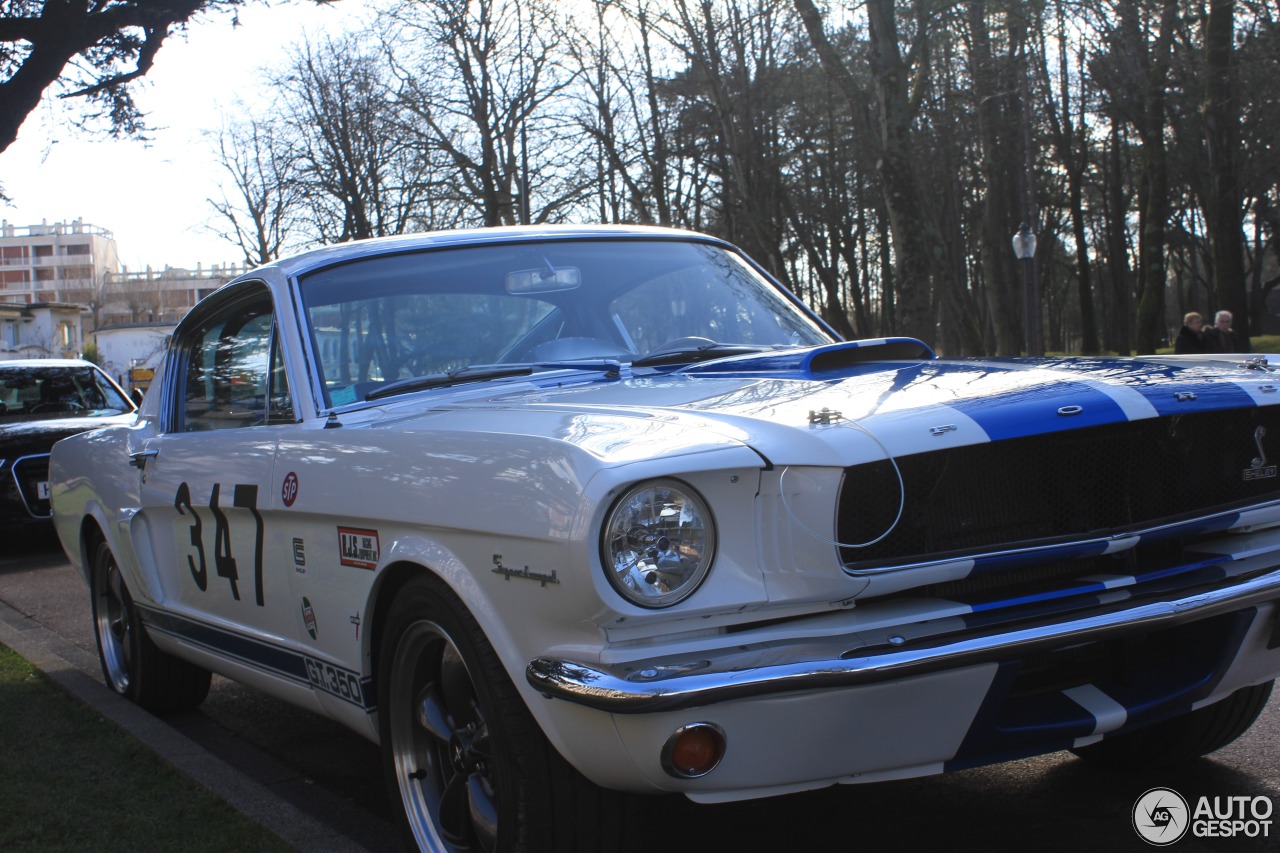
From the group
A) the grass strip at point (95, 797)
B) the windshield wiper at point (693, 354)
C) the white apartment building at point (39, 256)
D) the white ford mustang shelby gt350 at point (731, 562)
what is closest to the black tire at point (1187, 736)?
the white ford mustang shelby gt350 at point (731, 562)

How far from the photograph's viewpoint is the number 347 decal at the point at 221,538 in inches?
147

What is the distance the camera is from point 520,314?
4.04 metres

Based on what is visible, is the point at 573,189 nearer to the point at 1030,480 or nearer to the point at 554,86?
the point at 554,86

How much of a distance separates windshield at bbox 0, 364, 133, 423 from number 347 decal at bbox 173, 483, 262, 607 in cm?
777

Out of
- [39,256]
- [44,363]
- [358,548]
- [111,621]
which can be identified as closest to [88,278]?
[39,256]

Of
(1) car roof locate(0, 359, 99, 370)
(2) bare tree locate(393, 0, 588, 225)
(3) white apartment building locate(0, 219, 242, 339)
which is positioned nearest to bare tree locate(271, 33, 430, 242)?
(2) bare tree locate(393, 0, 588, 225)

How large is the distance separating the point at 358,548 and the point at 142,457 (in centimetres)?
191

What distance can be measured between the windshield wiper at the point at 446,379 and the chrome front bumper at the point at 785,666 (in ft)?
4.74

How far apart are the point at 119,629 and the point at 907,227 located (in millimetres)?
14958

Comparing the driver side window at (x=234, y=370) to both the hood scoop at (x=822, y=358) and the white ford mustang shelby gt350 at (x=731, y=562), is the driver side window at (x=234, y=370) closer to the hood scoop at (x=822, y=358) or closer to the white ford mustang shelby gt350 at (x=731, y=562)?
the white ford mustang shelby gt350 at (x=731, y=562)

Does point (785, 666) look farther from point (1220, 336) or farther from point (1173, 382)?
point (1220, 336)

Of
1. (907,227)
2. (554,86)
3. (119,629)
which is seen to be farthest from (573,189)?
(119,629)

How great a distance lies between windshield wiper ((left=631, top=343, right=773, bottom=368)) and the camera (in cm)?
385

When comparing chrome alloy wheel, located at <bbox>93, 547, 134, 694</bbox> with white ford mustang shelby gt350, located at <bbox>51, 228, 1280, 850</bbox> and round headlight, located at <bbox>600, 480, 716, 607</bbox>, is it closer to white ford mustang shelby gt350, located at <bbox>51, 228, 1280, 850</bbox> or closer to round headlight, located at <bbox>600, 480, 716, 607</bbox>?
white ford mustang shelby gt350, located at <bbox>51, 228, 1280, 850</bbox>
